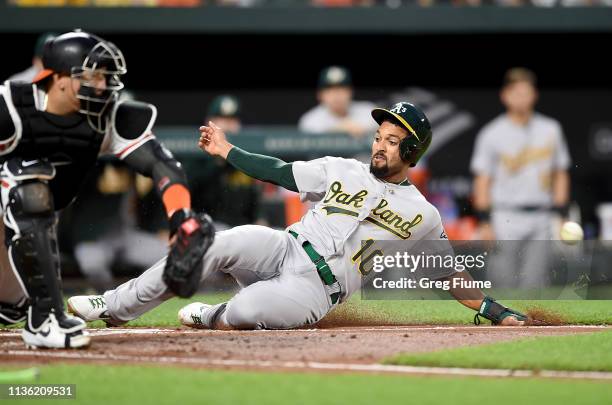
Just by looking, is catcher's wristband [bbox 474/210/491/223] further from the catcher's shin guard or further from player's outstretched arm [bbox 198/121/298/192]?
the catcher's shin guard

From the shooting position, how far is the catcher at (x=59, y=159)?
4898 millimetres

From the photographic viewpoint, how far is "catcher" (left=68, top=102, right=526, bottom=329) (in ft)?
19.1

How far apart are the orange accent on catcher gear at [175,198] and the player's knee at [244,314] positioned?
0.99m

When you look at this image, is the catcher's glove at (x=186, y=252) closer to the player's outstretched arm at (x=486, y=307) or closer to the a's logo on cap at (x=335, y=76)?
the player's outstretched arm at (x=486, y=307)

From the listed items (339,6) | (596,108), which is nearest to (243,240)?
(339,6)

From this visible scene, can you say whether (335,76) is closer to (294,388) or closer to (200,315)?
(200,315)

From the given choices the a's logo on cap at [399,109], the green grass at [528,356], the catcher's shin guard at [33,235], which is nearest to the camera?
the green grass at [528,356]

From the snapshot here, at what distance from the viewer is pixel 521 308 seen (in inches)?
273

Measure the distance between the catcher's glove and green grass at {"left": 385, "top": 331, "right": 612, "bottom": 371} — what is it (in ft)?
3.10

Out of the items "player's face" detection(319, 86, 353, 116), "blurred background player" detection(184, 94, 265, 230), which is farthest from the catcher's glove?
"player's face" detection(319, 86, 353, 116)

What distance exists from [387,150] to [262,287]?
1.01 meters

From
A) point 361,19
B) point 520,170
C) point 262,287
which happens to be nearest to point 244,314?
point 262,287

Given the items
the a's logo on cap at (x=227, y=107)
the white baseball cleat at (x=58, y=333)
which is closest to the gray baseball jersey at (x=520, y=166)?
the a's logo on cap at (x=227, y=107)

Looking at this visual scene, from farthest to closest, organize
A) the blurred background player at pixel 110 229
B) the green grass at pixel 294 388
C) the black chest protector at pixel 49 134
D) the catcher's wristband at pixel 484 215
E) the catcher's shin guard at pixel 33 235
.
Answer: the catcher's wristband at pixel 484 215 < the blurred background player at pixel 110 229 < the black chest protector at pixel 49 134 < the catcher's shin guard at pixel 33 235 < the green grass at pixel 294 388
